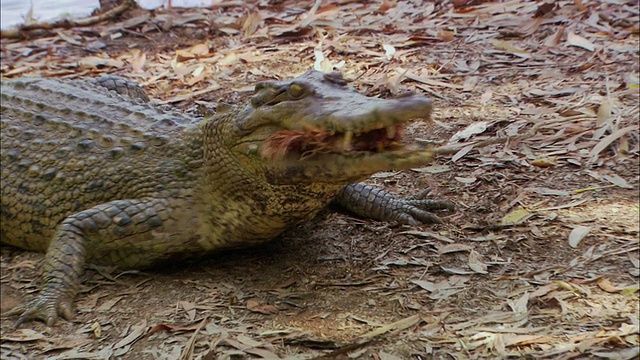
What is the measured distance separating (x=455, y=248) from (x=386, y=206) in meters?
0.62

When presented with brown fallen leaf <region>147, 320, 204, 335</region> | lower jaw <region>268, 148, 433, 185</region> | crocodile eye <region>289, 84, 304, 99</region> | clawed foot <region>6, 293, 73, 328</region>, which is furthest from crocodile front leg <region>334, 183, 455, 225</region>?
clawed foot <region>6, 293, 73, 328</region>

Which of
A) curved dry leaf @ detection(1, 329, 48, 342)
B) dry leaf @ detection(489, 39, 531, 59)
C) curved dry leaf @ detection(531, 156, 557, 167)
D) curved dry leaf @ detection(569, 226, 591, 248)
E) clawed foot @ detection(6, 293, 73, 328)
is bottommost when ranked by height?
curved dry leaf @ detection(1, 329, 48, 342)

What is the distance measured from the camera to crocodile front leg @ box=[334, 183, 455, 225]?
388cm

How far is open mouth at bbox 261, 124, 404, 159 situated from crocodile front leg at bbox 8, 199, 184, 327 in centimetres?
79

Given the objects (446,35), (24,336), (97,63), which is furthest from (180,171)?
(97,63)

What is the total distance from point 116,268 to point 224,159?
0.84 m

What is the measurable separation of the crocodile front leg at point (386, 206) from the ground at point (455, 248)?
0.22 ft

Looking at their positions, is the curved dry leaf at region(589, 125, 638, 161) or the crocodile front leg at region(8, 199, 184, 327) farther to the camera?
the curved dry leaf at region(589, 125, 638, 161)

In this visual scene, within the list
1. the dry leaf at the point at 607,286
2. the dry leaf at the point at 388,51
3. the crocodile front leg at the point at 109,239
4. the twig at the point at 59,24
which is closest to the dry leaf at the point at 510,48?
the dry leaf at the point at 388,51

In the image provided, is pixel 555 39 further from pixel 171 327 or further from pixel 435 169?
pixel 171 327

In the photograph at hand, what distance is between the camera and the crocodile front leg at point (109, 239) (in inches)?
141

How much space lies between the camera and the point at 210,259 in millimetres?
3797

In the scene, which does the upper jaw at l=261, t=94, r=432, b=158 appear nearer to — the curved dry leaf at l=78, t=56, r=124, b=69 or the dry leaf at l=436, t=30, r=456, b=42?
the dry leaf at l=436, t=30, r=456, b=42

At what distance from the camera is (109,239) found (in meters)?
3.67
